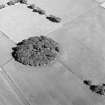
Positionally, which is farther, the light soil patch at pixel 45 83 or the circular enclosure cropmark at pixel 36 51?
the circular enclosure cropmark at pixel 36 51

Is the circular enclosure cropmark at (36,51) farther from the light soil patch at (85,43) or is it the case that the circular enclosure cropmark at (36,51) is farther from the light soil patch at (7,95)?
the light soil patch at (7,95)

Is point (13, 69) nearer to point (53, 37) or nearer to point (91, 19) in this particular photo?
point (53, 37)

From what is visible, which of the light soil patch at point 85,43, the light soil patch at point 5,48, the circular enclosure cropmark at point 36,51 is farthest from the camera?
the light soil patch at point 5,48

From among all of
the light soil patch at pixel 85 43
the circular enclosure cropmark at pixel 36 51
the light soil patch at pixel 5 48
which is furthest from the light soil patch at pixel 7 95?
the light soil patch at pixel 85 43

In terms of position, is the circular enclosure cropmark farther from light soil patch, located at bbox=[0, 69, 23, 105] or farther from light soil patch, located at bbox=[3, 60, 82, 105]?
light soil patch, located at bbox=[0, 69, 23, 105]

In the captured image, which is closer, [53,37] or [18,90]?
[18,90]

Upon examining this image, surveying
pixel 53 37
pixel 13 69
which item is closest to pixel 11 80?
pixel 13 69

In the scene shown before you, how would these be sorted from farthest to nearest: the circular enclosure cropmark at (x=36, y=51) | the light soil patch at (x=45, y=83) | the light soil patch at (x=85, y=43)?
1. the circular enclosure cropmark at (x=36, y=51)
2. the light soil patch at (x=85, y=43)
3. the light soil patch at (x=45, y=83)

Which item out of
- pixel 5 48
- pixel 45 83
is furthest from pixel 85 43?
pixel 5 48
